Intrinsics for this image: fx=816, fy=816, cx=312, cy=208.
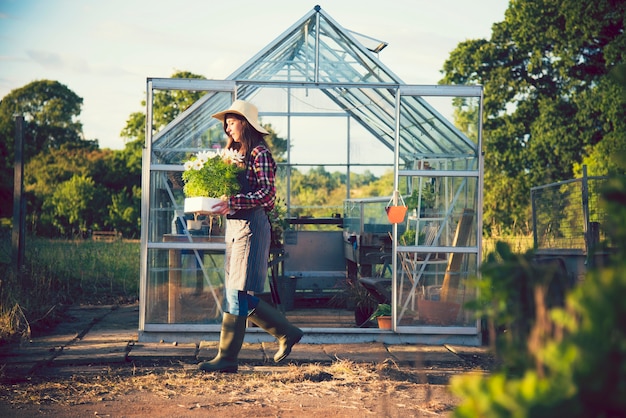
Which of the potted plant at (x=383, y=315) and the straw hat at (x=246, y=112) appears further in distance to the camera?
the potted plant at (x=383, y=315)

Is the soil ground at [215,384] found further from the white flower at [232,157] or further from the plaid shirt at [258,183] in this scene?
the white flower at [232,157]

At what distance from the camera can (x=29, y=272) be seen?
9.02 meters

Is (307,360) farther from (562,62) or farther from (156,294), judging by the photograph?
(562,62)

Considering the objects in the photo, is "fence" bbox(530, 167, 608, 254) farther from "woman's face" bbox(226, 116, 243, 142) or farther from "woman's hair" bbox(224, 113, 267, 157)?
"woman's face" bbox(226, 116, 243, 142)

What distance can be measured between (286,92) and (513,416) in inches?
411

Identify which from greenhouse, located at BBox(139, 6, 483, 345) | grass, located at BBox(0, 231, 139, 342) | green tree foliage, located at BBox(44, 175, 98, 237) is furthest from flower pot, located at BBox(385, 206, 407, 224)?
green tree foliage, located at BBox(44, 175, 98, 237)

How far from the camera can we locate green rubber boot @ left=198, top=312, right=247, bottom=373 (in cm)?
521

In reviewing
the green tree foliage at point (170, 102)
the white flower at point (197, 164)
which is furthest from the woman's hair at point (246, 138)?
the green tree foliage at point (170, 102)

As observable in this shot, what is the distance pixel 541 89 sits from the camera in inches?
842

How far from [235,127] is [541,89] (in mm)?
17435

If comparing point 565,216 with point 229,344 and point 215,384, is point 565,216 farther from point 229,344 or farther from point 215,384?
point 215,384

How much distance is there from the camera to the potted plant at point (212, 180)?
511 cm

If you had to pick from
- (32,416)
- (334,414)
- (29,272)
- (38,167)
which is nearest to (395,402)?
(334,414)

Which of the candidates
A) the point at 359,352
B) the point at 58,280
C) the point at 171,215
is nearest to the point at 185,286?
the point at 171,215
